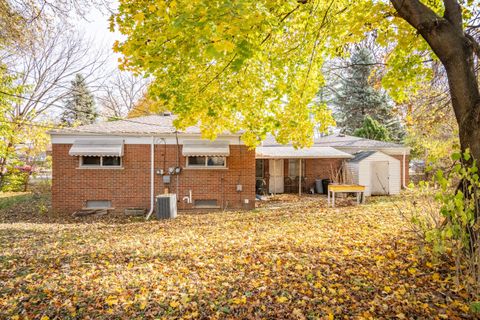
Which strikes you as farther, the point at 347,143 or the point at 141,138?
the point at 347,143

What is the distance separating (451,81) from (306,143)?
633cm

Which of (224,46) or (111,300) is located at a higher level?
(224,46)

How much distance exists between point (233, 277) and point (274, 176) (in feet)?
54.2

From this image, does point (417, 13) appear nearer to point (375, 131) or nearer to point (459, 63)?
point (459, 63)

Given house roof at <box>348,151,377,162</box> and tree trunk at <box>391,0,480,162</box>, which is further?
house roof at <box>348,151,377,162</box>

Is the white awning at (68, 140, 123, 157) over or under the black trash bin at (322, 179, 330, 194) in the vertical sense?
over

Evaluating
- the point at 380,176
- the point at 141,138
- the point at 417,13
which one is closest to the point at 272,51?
the point at 417,13

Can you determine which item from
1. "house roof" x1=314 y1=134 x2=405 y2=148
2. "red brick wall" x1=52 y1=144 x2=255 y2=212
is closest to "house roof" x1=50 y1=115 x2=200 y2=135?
"red brick wall" x1=52 y1=144 x2=255 y2=212

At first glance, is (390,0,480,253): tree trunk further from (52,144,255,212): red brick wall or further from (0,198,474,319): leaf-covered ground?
(52,144,255,212): red brick wall

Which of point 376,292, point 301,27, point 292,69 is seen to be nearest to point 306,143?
point 292,69

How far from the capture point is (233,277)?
5.12m

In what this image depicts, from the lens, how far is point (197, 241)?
776 centimetres

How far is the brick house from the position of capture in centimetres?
1350

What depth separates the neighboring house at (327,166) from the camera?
19.9 m
